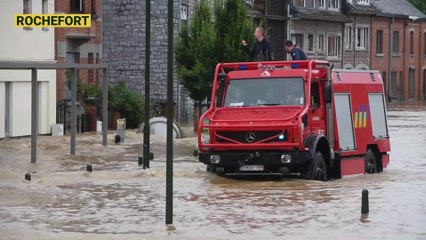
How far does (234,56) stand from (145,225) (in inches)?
796

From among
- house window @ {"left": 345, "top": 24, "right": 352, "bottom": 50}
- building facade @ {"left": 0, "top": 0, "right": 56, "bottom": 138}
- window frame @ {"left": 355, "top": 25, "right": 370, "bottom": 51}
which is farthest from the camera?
window frame @ {"left": 355, "top": 25, "right": 370, "bottom": 51}

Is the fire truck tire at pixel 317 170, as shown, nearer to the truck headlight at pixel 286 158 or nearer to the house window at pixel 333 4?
the truck headlight at pixel 286 158

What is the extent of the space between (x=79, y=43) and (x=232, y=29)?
7.45 meters

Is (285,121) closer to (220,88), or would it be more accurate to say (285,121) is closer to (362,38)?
(220,88)

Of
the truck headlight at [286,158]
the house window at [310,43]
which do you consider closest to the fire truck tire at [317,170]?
the truck headlight at [286,158]

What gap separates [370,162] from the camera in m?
24.9

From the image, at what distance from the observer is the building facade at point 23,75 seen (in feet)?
105

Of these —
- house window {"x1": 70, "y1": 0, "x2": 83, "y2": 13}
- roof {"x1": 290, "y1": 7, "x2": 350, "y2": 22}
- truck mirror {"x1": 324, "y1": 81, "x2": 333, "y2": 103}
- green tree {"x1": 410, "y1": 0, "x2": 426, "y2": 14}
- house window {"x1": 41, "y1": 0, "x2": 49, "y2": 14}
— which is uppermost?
green tree {"x1": 410, "y1": 0, "x2": 426, "y2": 14}

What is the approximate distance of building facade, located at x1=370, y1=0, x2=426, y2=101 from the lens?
76.4 m

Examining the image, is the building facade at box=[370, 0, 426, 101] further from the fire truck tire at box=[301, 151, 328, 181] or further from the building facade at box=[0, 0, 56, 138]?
the fire truck tire at box=[301, 151, 328, 181]

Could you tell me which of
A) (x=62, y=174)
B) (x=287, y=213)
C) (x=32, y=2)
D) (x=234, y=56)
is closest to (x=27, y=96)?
(x=32, y=2)

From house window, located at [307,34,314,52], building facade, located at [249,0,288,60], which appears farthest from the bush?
house window, located at [307,34,314,52]

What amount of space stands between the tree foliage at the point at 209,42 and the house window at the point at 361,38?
36.9 metres

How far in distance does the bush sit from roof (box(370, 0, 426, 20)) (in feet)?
129
